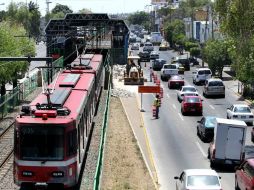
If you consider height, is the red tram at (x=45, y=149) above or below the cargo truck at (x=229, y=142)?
above

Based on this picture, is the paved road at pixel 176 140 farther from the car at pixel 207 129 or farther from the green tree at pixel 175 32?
the green tree at pixel 175 32

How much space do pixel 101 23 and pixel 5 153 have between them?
53.1 metres

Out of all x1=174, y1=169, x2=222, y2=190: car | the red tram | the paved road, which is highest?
the red tram

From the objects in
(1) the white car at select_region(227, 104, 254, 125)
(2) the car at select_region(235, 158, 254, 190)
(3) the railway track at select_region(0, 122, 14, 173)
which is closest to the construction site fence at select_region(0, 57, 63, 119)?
(3) the railway track at select_region(0, 122, 14, 173)

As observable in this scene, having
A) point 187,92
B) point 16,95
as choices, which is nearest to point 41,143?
point 16,95

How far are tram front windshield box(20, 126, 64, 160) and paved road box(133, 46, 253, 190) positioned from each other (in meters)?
6.15

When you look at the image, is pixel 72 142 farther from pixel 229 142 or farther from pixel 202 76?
pixel 202 76

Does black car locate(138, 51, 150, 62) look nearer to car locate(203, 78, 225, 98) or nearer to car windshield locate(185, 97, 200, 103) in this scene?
car locate(203, 78, 225, 98)

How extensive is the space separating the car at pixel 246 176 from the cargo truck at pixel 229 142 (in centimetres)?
394

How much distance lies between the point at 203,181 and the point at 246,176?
1897 millimetres

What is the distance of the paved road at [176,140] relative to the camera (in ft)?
85.9

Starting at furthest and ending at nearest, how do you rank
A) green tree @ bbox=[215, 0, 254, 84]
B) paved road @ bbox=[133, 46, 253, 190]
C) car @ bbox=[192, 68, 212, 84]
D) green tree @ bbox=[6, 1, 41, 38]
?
green tree @ bbox=[6, 1, 41, 38], car @ bbox=[192, 68, 212, 84], green tree @ bbox=[215, 0, 254, 84], paved road @ bbox=[133, 46, 253, 190]

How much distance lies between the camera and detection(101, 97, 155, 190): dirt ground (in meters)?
22.9

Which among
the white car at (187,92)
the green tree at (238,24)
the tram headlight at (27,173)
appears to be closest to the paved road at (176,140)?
the white car at (187,92)
